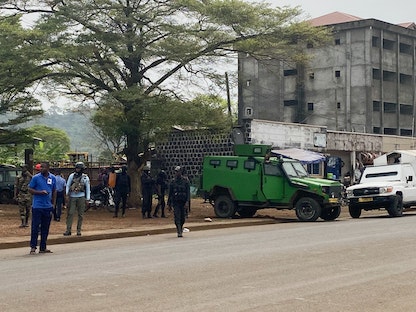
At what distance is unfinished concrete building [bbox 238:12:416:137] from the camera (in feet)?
228

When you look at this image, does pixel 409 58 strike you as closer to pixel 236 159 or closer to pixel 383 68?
pixel 383 68

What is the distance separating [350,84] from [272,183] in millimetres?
47555

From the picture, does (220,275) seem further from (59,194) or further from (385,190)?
(385,190)

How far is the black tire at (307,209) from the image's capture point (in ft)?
79.4

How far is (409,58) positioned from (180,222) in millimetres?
62323

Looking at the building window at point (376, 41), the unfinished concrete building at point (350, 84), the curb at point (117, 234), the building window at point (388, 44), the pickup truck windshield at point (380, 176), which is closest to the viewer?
the curb at point (117, 234)

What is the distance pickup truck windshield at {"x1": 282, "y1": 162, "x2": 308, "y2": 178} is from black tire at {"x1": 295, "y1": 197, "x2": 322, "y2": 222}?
3.25 ft

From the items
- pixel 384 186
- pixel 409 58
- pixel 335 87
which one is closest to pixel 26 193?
pixel 384 186

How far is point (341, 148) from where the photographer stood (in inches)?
1640

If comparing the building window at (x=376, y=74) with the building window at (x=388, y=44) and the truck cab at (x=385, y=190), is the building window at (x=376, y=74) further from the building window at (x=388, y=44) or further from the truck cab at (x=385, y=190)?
the truck cab at (x=385, y=190)

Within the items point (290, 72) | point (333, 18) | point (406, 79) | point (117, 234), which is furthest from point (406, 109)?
point (117, 234)

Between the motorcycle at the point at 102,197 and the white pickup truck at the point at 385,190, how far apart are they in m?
9.77

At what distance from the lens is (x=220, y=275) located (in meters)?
10.6

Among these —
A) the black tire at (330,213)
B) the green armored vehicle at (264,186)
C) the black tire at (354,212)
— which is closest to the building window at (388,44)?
the black tire at (354,212)
